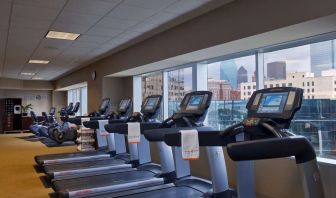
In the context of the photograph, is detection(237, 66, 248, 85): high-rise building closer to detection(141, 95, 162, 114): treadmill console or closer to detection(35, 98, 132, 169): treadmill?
detection(141, 95, 162, 114): treadmill console

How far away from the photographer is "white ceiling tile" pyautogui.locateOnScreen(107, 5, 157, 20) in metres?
3.69

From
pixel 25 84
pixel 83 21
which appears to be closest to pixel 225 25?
pixel 83 21

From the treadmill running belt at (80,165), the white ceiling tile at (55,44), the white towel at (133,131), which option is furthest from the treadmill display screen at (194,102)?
the white ceiling tile at (55,44)

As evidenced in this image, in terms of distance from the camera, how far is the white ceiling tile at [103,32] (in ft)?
15.4

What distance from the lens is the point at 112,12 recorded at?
384 centimetres

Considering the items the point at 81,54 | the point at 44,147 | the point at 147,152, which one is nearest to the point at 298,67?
the point at 147,152

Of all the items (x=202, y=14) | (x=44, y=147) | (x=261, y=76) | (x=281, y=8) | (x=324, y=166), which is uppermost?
(x=202, y=14)

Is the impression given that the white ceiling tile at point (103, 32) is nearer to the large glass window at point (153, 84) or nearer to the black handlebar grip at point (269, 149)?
the large glass window at point (153, 84)

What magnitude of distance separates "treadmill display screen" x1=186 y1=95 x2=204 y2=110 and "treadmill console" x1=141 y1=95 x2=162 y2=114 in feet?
3.41

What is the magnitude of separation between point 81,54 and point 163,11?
3702 millimetres

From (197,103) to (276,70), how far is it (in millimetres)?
1142

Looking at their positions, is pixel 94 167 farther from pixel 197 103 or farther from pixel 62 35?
pixel 197 103

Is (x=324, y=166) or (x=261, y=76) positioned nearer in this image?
(x=324, y=166)

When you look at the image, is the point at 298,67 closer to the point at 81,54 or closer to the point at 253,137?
the point at 253,137
